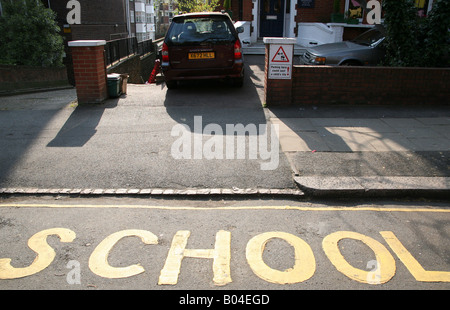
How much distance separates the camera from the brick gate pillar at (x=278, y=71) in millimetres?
8195

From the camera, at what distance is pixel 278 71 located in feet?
27.5

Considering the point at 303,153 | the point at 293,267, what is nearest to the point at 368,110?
the point at 303,153

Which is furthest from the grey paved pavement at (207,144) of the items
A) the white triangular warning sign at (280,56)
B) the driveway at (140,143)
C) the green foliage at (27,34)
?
the green foliage at (27,34)

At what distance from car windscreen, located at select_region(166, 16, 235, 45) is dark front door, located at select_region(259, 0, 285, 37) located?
10.3m

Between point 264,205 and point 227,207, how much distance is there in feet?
1.51

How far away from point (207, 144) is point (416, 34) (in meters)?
6.84

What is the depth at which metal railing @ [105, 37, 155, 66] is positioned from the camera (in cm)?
1448

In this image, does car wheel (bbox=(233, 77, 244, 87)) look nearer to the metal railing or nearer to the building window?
the metal railing

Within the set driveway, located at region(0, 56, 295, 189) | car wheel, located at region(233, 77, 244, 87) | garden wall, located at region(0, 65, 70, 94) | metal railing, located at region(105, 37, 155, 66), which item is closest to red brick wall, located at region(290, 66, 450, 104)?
driveway, located at region(0, 56, 295, 189)

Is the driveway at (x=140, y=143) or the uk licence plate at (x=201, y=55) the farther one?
the uk licence plate at (x=201, y=55)

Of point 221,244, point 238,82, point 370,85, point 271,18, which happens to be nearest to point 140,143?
point 221,244

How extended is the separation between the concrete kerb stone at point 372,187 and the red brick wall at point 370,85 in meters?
3.99

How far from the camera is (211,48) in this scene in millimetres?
9000

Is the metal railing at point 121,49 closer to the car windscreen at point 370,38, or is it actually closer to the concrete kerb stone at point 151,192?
the car windscreen at point 370,38
